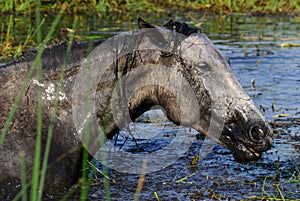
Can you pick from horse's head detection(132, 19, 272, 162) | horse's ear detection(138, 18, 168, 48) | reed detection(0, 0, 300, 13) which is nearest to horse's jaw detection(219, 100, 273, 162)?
horse's head detection(132, 19, 272, 162)

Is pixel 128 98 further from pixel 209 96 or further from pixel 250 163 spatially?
pixel 250 163

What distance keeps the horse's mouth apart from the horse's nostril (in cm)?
3

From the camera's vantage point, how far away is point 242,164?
23.0 feet

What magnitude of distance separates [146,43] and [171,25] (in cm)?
27

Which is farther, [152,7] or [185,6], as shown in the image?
[185,6]

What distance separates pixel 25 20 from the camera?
17.2 meters

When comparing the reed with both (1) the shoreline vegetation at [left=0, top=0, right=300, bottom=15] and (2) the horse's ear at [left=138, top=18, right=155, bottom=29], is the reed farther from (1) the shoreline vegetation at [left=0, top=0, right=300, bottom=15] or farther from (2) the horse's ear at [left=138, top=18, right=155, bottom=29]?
(2) the horse's ear at [left=138, top=18, right=155, bottom=29]

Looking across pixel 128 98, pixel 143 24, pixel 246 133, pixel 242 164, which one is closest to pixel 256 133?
pixel 246 133

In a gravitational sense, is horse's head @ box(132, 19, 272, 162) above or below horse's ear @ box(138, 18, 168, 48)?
below

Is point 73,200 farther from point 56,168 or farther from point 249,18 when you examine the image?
point 249,18

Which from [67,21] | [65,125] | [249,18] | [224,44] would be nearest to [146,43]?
[65,125]

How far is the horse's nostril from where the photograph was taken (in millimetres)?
5367

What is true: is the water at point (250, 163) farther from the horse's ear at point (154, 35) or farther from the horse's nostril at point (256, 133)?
the horse's ear at point (154, 35)

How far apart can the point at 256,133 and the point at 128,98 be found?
1053 mm
